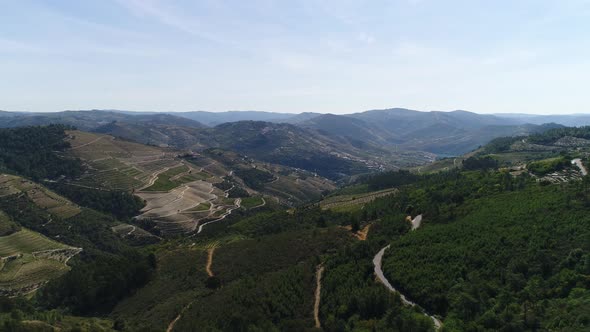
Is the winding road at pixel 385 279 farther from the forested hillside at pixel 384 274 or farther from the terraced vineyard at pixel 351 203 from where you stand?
the terraced vineyard at pixel 351 203

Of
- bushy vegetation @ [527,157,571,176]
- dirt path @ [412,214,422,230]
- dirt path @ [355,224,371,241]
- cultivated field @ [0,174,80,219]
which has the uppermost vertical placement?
bushy vegetation @ [527,157,571,176]

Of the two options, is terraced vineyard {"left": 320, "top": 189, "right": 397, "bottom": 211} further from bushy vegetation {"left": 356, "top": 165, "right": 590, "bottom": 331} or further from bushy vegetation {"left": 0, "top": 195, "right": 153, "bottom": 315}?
bushy vegetation {"left": 0, "top": 195, "right": 153, "bottom": 315}

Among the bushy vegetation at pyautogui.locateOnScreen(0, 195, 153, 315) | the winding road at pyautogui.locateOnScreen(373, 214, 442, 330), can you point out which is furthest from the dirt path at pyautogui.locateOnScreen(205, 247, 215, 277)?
the winding road at pyautogui.locateOnScreen(373, 214, 442, 330)

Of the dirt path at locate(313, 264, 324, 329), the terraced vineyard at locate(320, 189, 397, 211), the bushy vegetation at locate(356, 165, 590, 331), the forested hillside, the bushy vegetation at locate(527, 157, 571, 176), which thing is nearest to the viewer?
the bushy vegetation at locate(356, 165, 590, 331)

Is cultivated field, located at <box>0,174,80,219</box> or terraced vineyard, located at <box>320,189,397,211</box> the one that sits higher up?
terraced vineyard, located at <box>320,189,397,211</box>

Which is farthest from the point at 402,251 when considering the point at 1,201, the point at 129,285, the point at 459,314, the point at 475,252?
the point at 1,201

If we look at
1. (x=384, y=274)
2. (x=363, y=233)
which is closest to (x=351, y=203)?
(x=363, y=233)

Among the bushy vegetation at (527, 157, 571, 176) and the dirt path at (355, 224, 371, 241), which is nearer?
the dirt path at (355, 224, 371, 241)

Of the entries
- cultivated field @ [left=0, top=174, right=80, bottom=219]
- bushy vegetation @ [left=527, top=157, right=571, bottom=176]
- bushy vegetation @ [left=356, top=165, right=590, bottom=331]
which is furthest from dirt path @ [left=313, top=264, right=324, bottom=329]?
cultivated field @ [left=0, top=174, right=80, bottom=219]

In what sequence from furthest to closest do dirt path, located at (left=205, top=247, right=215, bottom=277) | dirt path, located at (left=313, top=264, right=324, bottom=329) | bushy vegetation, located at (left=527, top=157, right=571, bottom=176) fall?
bushy vegetation, located at (left=527, top=157, right=571, bottom=176) < dirt path, located at (left=205, top=247, right=215, bottom=277) < dirt path, located at (left=313, top=264, right=324, bottom=329)

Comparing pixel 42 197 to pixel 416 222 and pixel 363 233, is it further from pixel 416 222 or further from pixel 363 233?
pixel 416 222

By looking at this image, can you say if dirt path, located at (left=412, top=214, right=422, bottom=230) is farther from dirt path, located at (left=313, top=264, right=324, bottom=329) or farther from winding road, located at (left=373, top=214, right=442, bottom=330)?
dirt path, located at (left=313, top=264, right=324, bottom=329)
